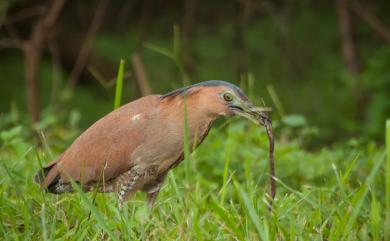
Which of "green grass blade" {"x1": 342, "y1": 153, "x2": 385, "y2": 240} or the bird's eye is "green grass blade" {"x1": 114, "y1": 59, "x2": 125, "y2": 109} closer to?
the bird's eye

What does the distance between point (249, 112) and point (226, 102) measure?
122 mm

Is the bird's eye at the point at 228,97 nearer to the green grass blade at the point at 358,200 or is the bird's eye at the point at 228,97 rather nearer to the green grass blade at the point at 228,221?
the green grass blade at the point at 228,221

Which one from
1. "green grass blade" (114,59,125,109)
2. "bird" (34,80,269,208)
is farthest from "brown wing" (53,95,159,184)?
"green grass blade" (114,59,125,109)

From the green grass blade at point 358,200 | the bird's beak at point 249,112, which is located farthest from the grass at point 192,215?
the bird's beak at point 249,112

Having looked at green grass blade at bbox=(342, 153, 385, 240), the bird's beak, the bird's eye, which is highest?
the bird's eye

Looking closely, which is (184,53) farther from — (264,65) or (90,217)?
(90,217)

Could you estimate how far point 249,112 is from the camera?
4.04m

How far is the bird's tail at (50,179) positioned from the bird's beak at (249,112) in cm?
104

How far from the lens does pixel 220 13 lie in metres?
10.3

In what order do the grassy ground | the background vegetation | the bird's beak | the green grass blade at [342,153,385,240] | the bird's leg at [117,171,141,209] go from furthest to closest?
the background vegetation
the bird's leg at [117,171,141,209]
the bird's beak
the grassy ground
the green grass blade at [342,153,385,240]

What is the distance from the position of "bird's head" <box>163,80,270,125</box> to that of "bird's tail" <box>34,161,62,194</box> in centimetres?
86

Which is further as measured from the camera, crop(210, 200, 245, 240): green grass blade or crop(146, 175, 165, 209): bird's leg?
crop(146, 175, 165, 209): bird's leg

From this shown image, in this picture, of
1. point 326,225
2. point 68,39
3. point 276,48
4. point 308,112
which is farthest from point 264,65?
point 326,225

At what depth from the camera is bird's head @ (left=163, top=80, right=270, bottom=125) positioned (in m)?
4.04
